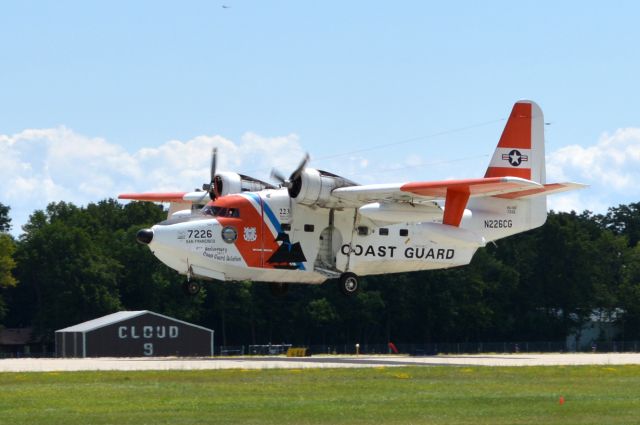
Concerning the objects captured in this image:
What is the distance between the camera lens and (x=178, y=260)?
1865 inches

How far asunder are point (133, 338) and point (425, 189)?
27756 mm

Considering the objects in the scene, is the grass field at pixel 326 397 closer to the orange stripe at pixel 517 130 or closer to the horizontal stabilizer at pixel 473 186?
the horizontal stabilizer at pixel 473 186

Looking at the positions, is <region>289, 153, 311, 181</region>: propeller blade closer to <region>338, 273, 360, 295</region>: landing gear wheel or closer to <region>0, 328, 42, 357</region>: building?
<region>338, 273, 360, 295</region>: landing gear wheel

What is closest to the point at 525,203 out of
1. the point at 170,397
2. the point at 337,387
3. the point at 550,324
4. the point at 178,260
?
the point at 178,260

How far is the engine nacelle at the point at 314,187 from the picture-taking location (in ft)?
154

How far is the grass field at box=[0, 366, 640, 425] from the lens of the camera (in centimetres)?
2697

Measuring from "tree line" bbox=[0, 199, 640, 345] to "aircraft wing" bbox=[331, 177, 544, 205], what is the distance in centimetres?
4785

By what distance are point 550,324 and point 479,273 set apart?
754 centimetres

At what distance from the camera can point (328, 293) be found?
10075 centimetres

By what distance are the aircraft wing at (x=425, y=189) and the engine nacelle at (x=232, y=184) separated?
4.93 metres

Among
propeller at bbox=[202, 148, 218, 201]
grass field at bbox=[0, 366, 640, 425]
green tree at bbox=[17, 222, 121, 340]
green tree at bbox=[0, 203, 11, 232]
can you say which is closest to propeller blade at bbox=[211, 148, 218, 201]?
propeller at bbox=[202, 148, 218, 201]

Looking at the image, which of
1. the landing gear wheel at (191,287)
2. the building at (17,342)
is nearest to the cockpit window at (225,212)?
the landing gear wheel at (191,287)

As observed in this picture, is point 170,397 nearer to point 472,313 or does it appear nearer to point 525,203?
point 525,203

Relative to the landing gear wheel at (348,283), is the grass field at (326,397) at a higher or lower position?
lower
